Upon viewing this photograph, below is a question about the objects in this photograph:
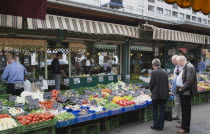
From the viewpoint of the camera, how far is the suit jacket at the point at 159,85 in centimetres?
535

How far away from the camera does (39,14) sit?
322 centimetres

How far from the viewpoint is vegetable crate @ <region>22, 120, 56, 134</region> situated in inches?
163

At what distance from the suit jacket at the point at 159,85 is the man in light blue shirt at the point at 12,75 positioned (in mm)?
4225

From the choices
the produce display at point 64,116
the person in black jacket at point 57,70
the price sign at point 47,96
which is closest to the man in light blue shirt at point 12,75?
the price sign at point 47,96

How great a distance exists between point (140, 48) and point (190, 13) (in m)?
62.8

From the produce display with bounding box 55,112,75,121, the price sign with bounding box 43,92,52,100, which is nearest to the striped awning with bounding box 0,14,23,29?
the price sign with bounding box 43,92,52,100

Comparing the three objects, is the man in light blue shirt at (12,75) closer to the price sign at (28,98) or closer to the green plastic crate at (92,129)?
the price sign at (28,98)

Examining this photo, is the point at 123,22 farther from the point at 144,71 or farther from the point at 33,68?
the point at 33,68

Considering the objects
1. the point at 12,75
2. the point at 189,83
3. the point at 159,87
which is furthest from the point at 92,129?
the point at 12,75

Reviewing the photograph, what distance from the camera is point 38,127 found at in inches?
168

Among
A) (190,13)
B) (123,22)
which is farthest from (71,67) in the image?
(190,13)

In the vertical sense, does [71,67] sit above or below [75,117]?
above

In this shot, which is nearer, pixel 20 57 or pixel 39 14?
pixel 39 14

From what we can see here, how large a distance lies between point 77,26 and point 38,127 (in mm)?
3807
